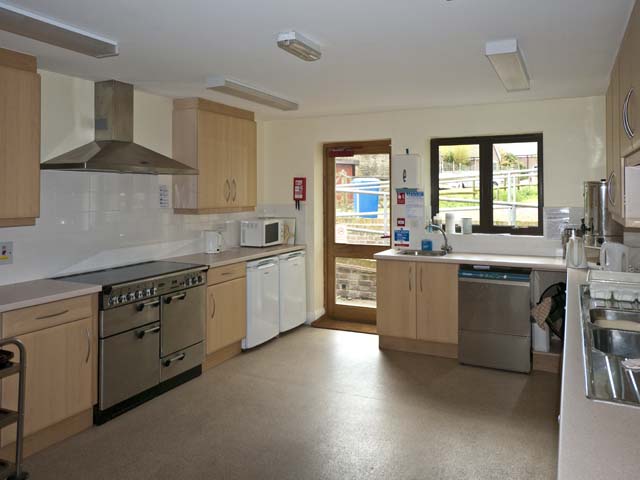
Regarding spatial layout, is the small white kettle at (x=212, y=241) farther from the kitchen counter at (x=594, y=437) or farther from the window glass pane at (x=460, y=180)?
the kitchen counter at (x=594, y=437)

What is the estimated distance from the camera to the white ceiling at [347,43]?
97.7 inches

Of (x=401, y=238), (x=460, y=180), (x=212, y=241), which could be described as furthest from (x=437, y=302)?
(x=212, y=241)

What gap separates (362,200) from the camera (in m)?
6.04

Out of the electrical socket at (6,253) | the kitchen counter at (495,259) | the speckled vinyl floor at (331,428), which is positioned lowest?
the speckled vinyl floor at (331,428)

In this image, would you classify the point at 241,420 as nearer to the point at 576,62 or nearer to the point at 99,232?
the point at 99,232

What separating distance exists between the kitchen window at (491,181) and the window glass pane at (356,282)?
112cm

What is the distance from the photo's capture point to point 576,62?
3.47 meters

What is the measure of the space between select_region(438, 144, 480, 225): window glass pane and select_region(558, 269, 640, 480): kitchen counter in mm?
3723

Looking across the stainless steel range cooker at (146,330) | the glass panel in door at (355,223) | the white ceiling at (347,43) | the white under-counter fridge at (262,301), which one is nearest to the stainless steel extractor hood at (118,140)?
the white ceiling at (347,43)

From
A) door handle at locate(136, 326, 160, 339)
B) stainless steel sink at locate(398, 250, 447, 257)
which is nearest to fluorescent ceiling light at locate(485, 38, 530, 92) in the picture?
stainless steel sink at locate(398, 250, 447, 257)

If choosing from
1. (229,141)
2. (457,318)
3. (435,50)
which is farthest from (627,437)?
(229,141)

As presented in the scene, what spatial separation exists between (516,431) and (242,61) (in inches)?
121

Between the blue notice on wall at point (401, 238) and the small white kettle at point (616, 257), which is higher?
the blue notice on wall at point (401, 238)

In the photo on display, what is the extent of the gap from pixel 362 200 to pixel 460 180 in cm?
122
